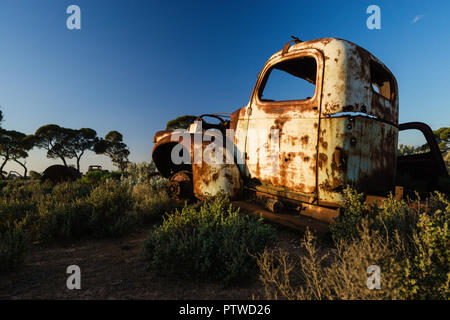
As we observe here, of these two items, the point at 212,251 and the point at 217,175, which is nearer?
the point at 212,251

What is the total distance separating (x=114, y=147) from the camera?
37.4 metres

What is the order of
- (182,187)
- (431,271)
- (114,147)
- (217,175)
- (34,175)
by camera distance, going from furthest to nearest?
(114,147), (34,175), (182,187), (217,175), (431,271)

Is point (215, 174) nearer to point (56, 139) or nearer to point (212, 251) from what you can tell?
point (212, 251)

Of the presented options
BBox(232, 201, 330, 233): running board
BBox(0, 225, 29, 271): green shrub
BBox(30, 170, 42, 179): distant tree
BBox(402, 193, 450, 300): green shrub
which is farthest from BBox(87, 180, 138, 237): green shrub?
BBox(30, 170, 42, 179): distant tree

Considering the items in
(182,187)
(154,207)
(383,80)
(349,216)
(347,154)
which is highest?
(383,80)

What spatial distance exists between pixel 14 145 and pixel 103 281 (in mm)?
37954

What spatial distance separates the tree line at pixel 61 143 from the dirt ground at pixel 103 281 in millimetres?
24847

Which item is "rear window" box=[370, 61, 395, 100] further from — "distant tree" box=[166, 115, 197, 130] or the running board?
"distant tree" box=[166, 115, 197, 130]

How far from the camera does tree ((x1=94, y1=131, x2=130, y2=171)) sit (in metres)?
36.2

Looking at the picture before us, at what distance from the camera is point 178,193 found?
14.2 feet

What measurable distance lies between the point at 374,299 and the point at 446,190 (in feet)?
13.0

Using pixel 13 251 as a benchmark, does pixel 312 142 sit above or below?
above

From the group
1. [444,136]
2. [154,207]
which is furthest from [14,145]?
[444,136]

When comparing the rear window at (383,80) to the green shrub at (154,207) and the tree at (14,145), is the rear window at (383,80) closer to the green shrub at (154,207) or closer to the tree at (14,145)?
the green shrub at (154,207)
